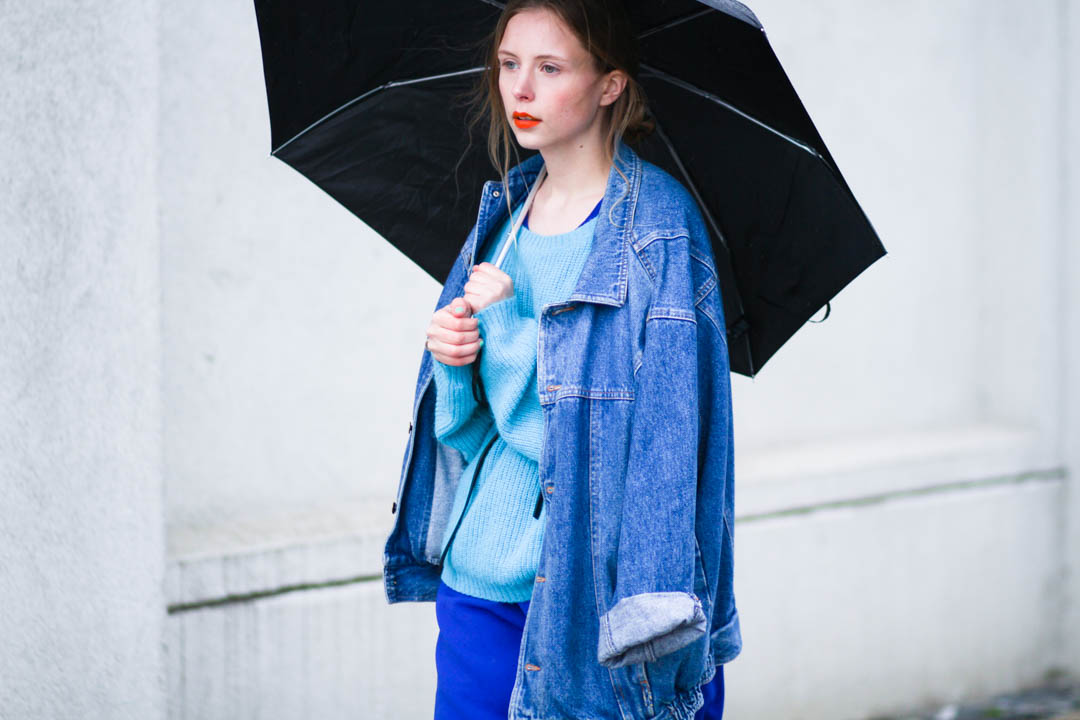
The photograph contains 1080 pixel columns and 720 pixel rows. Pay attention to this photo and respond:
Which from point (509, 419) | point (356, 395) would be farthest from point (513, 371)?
point (356, 395)

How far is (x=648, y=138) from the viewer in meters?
2.12

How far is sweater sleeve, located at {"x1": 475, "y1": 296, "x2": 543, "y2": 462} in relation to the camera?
6.04ft

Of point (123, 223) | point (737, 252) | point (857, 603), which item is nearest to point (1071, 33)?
point (857, 603)

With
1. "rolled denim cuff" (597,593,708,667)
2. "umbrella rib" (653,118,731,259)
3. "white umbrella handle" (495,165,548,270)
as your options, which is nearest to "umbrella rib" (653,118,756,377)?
"umbrella rib" (653,118,731,259)

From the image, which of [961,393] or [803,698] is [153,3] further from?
[961,393]

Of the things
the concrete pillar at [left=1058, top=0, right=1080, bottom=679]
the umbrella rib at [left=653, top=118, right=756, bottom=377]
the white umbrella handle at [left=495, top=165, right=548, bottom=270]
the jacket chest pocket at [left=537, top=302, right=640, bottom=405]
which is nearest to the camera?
the jacket chest pocket at [left=537, top=302, right=640, bottom=405]

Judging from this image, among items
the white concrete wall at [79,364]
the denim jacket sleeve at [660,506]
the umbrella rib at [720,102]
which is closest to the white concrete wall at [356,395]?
the white concrete wall at [79,364]

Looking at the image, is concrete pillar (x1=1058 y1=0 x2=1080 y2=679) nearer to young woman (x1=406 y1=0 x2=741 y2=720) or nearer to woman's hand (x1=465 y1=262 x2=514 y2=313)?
young woman (x1=406 y1=0 x2=741 y2=720)

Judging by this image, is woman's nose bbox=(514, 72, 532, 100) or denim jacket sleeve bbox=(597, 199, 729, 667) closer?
denim jacket sleeve bbox=(597, 199, 729, 667)

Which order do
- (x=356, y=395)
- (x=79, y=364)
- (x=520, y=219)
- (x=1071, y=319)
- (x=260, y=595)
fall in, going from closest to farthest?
(x=520, y=219), (x=79, y=364), (x=260, y=595), (x=356, y=395), (x=1071, y=319)

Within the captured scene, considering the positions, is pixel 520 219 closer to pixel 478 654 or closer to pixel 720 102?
pixel 720 102

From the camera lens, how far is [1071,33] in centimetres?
434

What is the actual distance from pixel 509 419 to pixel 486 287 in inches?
Result: 8.5

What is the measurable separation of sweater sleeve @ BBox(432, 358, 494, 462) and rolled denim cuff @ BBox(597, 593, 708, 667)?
0.44 m
